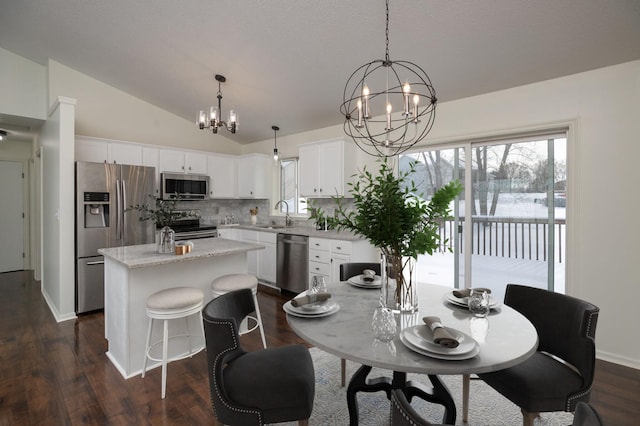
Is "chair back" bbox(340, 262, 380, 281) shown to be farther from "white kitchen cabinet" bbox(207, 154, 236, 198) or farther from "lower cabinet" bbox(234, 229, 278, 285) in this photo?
→ "white kitchen cabinet" bbox(207, 154, 236, 198)

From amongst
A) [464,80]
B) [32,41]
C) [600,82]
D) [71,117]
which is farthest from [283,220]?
[600,82]

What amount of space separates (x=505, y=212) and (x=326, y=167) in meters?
2.33

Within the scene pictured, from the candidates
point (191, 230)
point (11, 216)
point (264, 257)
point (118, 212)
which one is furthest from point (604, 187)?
point (11, 216)

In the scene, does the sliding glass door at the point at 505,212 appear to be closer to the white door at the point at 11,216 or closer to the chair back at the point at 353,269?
the chair back at the point at 353,269

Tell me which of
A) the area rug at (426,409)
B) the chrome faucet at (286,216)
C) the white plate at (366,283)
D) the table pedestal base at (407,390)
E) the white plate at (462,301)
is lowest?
the area rug at (426,409)

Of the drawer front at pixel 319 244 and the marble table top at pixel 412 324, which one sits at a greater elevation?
the drawer front at pixel 319 244

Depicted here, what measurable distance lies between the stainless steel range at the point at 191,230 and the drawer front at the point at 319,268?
1.90 meters

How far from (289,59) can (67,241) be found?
3.34 meters

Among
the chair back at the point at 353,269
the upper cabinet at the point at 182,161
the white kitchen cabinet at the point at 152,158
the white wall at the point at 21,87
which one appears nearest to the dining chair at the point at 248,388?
the chair back at the point at 353,269

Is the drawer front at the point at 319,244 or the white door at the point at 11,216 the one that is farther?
the white door at the point at 11,216

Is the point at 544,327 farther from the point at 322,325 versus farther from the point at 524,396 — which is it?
the point at 322,325

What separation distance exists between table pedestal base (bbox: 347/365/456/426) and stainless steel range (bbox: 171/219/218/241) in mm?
3672

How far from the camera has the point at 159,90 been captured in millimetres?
4715

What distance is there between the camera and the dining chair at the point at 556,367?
1.43 meters
